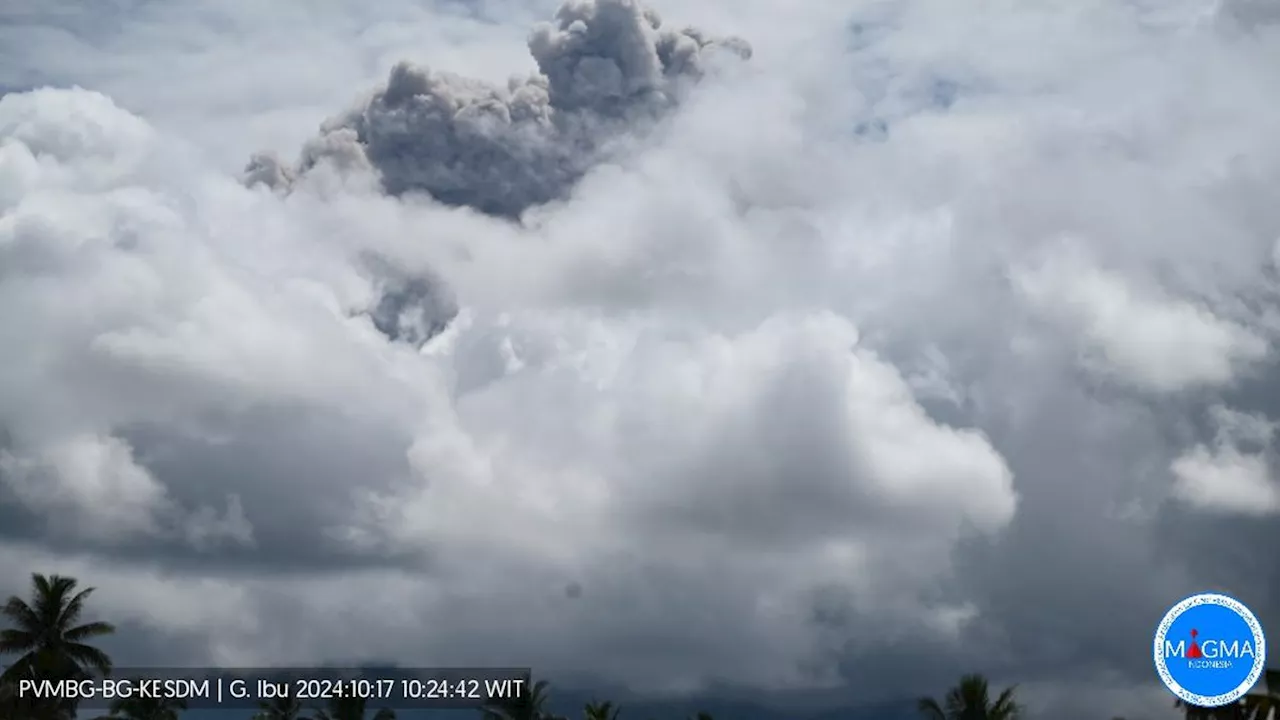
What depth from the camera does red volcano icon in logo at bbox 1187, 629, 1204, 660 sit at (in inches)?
1785

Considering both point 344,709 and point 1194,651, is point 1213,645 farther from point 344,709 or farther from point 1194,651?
point 344,709

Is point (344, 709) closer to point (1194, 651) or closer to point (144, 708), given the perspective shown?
point (144, 708)

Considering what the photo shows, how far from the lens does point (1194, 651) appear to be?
45.4 m

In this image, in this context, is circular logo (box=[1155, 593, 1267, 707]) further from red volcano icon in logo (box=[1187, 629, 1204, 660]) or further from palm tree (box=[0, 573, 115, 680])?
palm tree (box=[0, 573, 115, 680])

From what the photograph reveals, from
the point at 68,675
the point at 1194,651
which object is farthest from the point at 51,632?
the point at 1194,651

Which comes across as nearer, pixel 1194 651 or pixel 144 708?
pixel 1194 651

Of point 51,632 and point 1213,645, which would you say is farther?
point 51,632

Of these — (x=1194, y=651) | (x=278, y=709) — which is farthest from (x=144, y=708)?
(x=1194, y=651)

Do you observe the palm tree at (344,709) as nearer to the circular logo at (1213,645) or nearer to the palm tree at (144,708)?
the palm tree at (144,708)

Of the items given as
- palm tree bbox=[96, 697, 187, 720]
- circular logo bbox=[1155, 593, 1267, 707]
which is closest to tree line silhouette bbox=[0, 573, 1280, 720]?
palm tree bbox=[96, 697, 187, 720]

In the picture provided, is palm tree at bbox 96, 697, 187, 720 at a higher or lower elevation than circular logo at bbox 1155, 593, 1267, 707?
higher

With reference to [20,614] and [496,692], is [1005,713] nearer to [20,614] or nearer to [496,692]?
[496,692]

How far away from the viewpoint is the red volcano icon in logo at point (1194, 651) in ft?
149

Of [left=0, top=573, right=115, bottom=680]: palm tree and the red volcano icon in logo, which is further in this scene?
[left=0, top=573, right=115, bottom=680]: palm tree
